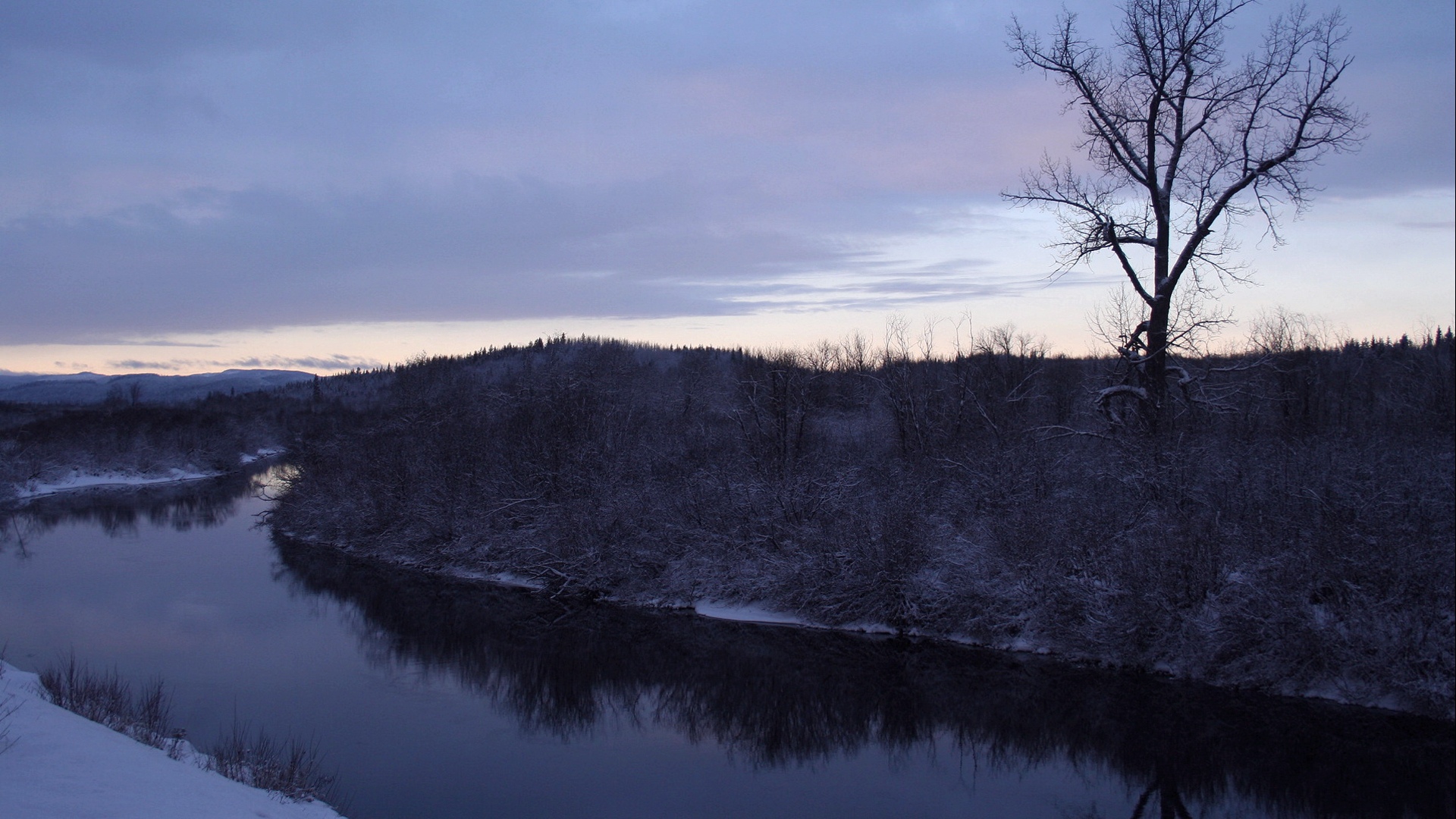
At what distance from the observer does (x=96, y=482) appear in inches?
2053

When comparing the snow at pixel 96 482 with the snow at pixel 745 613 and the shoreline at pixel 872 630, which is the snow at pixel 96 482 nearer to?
the shoreline at pixel 872 630

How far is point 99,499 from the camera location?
44.4m

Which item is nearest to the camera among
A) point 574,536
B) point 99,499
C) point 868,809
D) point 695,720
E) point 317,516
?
point 868,809

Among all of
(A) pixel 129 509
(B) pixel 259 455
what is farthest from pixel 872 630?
(B) pixel 259 455

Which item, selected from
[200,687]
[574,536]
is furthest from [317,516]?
[200,687]

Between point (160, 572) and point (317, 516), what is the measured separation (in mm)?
7835

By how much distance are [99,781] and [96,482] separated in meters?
56.1

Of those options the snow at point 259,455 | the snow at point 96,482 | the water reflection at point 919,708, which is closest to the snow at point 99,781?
the water reflection at point 919,708

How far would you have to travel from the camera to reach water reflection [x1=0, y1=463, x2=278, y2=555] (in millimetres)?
33594

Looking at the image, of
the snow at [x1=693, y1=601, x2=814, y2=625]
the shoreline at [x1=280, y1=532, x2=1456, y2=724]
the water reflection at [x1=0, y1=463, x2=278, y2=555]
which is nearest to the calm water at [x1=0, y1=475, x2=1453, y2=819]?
the shoreline at [x1=280, y1=532, x2=1456, y2=724]

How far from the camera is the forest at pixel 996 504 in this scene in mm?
12445

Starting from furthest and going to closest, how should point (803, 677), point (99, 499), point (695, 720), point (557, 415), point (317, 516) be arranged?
point (99, 499) < point (317, 516) < point (557, 415) < point (803, 677) < point (695, 720)

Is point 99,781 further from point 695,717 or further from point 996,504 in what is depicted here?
point 996,504

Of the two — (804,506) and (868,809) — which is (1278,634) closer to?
(868,809)
